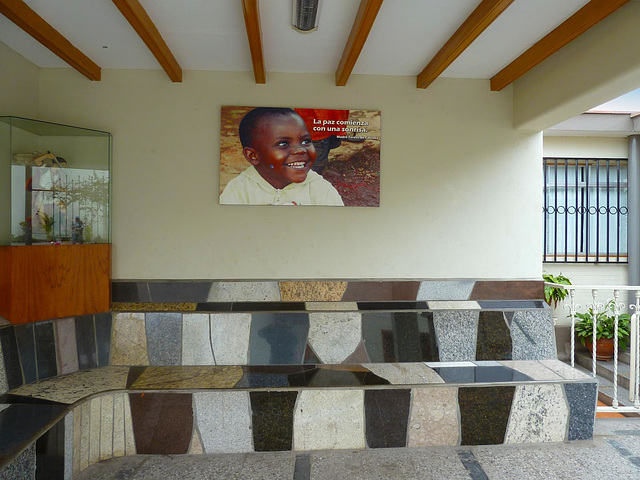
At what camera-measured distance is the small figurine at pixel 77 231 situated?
307 cm

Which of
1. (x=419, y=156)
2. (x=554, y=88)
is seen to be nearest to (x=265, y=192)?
(x=419, y=156)

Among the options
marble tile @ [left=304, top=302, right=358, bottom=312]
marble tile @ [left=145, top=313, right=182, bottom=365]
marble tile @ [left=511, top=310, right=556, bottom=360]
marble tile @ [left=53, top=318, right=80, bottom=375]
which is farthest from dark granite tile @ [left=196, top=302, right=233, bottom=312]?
marble tile @ [left=511, top=310, right=556, bottom=360]

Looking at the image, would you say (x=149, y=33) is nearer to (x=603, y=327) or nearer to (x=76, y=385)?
(x=76, y=385)

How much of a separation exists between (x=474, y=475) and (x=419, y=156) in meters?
2.27

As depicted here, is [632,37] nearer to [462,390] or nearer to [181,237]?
[462,390]

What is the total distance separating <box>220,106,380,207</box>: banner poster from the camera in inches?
134

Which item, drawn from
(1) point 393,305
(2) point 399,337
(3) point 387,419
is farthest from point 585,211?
(3) point 387,419

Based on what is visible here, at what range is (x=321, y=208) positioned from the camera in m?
3.46

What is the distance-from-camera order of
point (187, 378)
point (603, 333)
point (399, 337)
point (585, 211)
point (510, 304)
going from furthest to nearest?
point (585, 211), point (603, 333), point (510, 304), point (399, 337), point (187, 378)

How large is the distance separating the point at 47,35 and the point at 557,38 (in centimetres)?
318

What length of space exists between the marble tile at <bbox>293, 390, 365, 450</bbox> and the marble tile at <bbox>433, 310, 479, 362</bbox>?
3.03ft

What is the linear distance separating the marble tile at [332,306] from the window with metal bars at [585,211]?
3.41 m

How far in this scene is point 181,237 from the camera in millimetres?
3402

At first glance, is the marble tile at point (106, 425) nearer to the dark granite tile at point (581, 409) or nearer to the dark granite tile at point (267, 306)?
the dark granite tile at point (267, 306)
